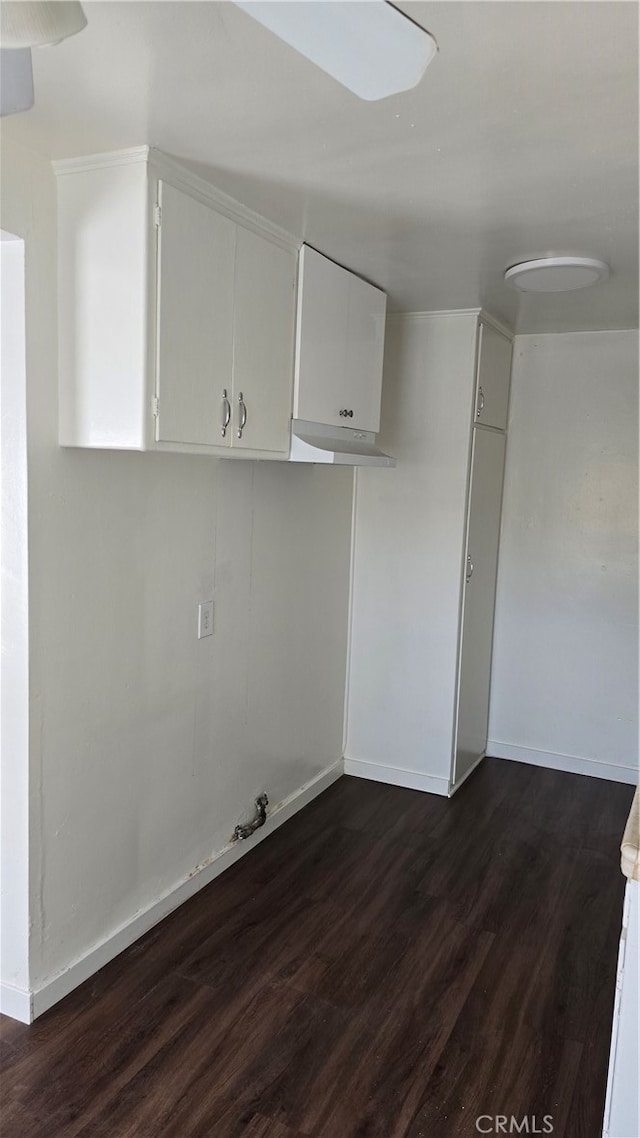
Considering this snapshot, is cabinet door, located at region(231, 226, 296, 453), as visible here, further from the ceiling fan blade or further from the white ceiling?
the ceiling fan blade

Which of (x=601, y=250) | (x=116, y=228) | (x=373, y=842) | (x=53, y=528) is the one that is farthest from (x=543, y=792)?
(x=116, y=228)

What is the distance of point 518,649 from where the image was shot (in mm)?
4285

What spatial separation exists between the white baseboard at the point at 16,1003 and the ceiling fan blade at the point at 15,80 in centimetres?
213

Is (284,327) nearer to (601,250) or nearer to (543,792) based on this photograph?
(601,250)

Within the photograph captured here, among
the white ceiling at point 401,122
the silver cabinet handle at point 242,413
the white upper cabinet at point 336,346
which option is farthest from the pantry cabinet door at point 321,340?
the silver cabinet handle at point 242,413

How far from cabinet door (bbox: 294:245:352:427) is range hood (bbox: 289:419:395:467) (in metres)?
0.03

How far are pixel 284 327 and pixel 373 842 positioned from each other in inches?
83.1

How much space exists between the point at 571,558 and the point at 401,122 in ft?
9.25

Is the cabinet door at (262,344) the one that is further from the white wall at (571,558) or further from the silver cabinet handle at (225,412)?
the white wall at (571,558)

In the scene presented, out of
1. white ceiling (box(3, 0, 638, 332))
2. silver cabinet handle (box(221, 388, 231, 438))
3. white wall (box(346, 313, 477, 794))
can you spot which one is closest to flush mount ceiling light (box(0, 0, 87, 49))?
white ceiling (box(3, 0, 638, 332))

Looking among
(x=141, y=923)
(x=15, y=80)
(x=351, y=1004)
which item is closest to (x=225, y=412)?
(x=15, y=80)

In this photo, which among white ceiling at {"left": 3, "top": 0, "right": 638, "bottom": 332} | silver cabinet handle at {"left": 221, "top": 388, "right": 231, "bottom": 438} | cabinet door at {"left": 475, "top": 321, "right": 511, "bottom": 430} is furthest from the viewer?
cabinet door at {"left": 475, "top": 321, "right": 511, "bottom": 430}

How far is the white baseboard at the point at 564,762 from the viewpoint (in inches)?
162

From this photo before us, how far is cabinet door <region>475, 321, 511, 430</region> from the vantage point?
12.0ft
